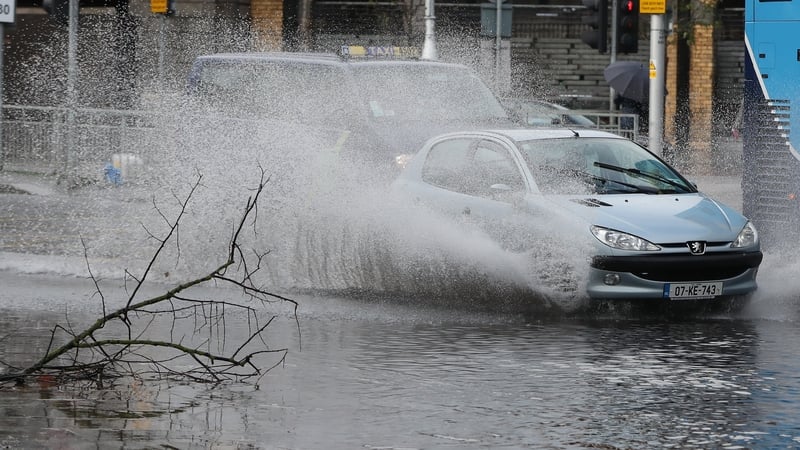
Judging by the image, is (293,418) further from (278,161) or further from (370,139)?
(370,139)

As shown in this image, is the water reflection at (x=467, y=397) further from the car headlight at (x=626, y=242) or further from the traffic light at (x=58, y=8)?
the traffic light at (x=58, y=8)

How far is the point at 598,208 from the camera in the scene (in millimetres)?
11969

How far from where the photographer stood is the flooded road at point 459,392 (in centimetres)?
Result: 745

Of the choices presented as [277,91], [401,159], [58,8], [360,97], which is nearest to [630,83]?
[58,8]

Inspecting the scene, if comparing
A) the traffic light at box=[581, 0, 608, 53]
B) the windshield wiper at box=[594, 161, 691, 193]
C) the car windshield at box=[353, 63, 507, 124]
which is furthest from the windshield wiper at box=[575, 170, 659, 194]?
the traffic light at box=[581, 0, 608, 53]

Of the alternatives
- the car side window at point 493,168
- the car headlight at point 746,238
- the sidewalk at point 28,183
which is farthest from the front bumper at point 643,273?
the sidewalk at point 28,183

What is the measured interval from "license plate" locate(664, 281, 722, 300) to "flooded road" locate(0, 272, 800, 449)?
0.63 feet

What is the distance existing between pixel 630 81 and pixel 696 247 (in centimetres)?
2118

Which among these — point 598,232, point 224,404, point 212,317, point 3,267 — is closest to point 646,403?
point 224,404

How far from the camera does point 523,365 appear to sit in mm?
9602

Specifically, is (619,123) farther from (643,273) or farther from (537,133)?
(643,273)

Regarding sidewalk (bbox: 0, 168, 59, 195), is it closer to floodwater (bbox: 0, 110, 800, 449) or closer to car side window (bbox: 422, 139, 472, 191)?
floodwater (bbox: 0, 110, 800, 449)

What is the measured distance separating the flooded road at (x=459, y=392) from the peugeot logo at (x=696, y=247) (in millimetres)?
485

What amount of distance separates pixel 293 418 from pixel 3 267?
7.60 metres
